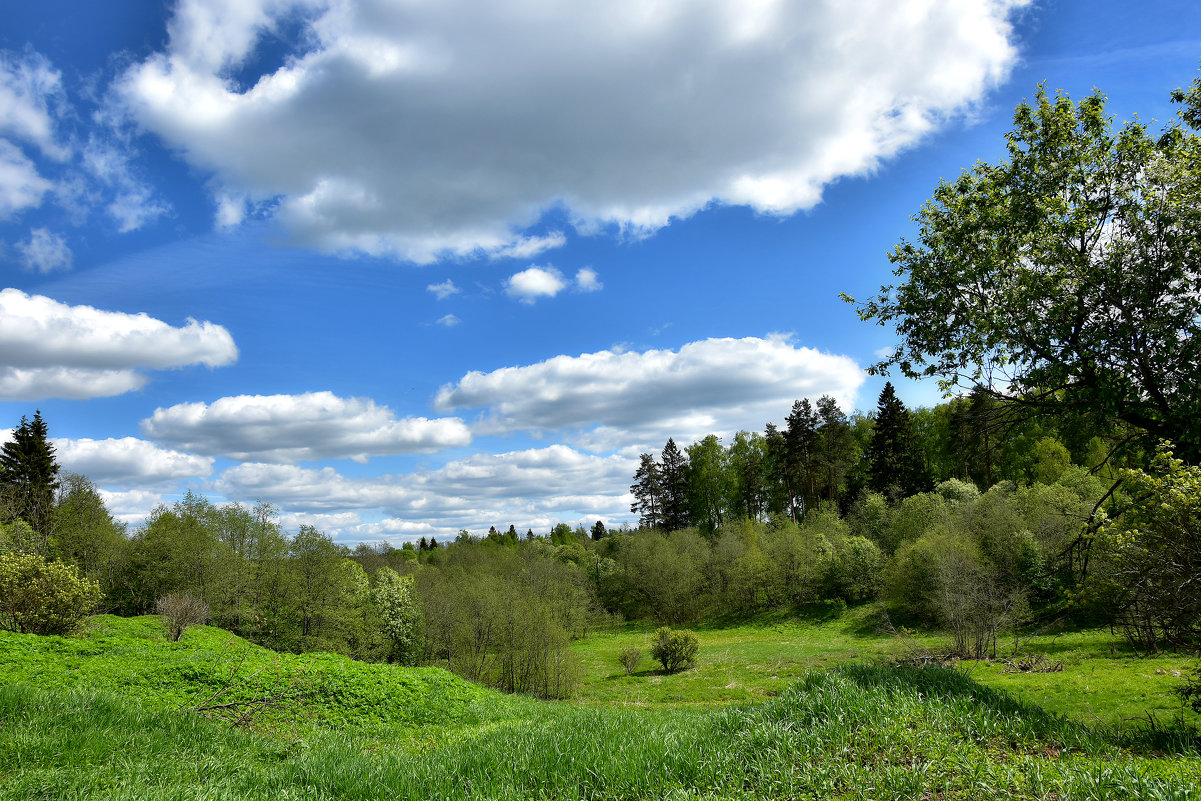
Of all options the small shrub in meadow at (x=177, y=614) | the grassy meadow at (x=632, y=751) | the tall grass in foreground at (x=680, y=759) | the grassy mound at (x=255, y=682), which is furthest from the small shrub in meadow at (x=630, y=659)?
the tall grass in foreground at (x=680, y=759)

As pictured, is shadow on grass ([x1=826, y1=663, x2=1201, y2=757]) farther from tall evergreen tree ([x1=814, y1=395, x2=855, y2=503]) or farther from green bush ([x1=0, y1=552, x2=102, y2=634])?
tall evergreen tree ([x1=814, y1=395, x2=855, y2=503])

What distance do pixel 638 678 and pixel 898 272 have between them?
32291 mm

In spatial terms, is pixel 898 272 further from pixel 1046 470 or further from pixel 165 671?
pixel 1046 470

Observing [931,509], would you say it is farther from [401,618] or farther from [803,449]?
[401,618]

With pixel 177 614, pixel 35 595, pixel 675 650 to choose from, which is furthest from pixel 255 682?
pixel 675 650

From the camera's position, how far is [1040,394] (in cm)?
1078

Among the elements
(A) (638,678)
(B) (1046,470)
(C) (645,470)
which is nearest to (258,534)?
(A) (638,678)

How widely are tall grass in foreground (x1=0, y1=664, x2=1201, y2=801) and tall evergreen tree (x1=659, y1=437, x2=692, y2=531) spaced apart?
6778 cm

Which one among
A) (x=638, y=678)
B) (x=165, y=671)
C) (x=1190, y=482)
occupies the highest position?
(x=1190, y=482)

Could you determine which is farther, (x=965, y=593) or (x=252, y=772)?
(x=965, y=593)

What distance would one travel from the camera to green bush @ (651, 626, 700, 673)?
3741 cm

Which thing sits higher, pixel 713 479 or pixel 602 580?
pixel 713 479

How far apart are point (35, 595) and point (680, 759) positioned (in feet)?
78.9

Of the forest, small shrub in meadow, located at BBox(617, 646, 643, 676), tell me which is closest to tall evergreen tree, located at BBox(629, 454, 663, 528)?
the forest
